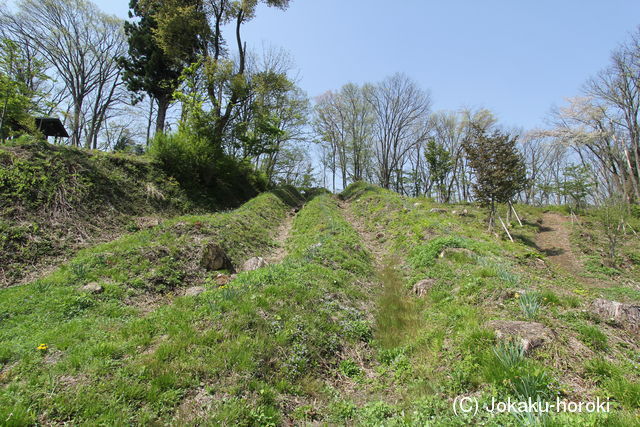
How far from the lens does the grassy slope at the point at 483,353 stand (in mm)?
3174

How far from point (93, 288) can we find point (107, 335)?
211 centimetres

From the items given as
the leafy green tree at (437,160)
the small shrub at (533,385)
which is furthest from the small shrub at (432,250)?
the leafy green tree at (437,160)

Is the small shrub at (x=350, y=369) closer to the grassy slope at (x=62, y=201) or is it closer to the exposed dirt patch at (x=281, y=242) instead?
the exposed dirt patch at (x=281, y=242)

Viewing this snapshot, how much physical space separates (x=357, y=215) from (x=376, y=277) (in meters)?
11.1

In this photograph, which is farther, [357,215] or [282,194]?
[282,194]

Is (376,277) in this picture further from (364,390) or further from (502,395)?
(502,395)

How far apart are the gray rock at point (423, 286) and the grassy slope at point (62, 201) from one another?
9.45 metres

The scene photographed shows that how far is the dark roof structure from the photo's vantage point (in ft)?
53.4

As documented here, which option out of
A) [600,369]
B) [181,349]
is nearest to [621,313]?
[600,369]

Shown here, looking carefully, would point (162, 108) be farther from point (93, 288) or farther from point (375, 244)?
point (93, 288)

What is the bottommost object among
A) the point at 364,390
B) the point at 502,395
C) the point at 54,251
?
the point at 364,390

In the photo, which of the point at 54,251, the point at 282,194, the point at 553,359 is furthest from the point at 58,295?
the point at 282,194

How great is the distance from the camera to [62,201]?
914 cm

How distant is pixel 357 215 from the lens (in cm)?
1944
